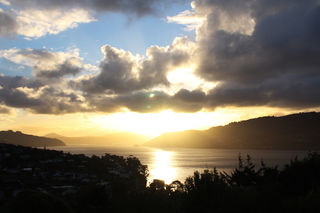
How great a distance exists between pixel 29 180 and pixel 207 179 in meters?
16.1

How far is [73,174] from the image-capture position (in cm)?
2509

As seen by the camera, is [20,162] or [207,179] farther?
[20,162]

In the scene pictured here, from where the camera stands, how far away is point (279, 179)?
15805 millimetres

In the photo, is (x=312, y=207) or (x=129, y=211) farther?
(x=129, y=211)

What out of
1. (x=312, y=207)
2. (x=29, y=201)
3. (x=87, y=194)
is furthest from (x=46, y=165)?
(x=312, y=207)

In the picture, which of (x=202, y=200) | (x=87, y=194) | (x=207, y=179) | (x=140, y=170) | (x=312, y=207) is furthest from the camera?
(x=140, y=170)

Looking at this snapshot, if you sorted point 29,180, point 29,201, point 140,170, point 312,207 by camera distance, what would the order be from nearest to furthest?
point 29,201 → point 312,207 → point 29,180 → point 140,170

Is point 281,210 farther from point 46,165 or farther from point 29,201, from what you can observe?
point 46,165

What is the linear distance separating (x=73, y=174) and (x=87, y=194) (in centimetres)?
1762

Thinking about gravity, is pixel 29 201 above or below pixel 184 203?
above

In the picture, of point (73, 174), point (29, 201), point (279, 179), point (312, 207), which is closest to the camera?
point (29, 201)

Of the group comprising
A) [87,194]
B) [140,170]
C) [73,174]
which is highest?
[87,194]

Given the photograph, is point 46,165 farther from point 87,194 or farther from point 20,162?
point 87,194

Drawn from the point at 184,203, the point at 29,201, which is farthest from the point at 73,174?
the point at 29,201
